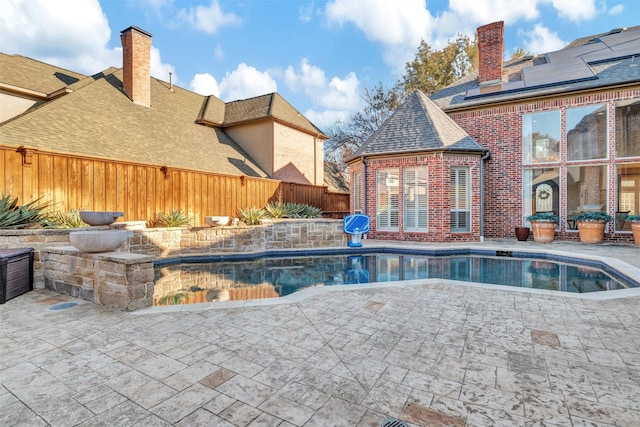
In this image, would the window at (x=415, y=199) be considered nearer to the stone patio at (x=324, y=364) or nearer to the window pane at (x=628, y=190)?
the window pane at (x=628, y=190)

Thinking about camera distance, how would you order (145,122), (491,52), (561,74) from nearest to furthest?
(561,74), (145,122), (491,52)

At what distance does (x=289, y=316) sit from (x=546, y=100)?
12363 mm

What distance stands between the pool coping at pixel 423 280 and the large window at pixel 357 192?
2905 mm

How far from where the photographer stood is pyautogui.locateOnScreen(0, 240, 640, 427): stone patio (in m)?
2.05

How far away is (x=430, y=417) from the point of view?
200 centimetres

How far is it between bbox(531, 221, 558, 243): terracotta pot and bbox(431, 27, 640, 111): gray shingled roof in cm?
450

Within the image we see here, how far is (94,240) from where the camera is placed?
421cm

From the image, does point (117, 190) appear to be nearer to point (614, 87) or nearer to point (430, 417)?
point (430, 417)

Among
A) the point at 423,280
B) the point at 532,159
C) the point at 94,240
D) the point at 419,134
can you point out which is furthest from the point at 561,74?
the point at 94,240

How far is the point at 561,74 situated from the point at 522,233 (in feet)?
20.2

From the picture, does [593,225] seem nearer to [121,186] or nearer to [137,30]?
[121,186]

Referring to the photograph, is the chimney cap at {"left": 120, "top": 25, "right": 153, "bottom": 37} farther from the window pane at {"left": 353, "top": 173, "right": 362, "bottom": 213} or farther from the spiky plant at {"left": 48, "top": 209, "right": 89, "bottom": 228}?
the window pane at {"left": 353, "top": 173, "right": 362, "bottom": 213}

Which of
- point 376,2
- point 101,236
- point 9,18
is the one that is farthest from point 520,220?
→ point 9,18

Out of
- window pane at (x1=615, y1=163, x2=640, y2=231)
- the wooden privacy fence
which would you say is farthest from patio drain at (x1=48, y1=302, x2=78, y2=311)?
window pane at (x1=615, y1=163, x2=640, y2=231)
